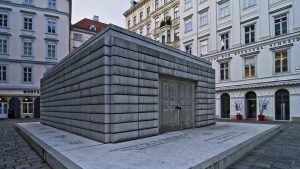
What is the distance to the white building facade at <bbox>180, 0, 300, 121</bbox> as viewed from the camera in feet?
70.4

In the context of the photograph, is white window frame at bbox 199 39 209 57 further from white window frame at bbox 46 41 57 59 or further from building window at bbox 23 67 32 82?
building window at bbox 23 67 32 82

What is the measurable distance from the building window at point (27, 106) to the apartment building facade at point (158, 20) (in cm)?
2291

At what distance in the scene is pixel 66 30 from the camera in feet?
118

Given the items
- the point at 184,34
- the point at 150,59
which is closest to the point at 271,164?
the point at 150,59

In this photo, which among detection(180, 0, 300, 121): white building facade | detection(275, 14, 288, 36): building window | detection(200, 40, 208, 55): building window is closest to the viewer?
detection(180, 0, 300, 121): white building facade

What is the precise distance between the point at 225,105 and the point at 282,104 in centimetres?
674

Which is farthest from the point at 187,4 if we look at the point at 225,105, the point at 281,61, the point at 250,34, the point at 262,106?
the point at 262,106

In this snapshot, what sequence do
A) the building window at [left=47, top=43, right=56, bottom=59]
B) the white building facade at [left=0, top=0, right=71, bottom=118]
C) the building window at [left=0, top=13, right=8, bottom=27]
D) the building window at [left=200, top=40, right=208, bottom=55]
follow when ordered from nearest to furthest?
1. the building window at [left=200, top=40, right=208, bottom=55]
2. the white building facade at [left=0, top=0, right=71, bottom=118]
3. the building window at [left=0, top=13, right=8, bottom=27]
4. the building window at [left=47, top=43, right=56, bottom=59]

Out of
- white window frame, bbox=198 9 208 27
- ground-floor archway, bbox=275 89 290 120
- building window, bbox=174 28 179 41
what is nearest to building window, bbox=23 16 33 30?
building window, bbox=174 28 179 41

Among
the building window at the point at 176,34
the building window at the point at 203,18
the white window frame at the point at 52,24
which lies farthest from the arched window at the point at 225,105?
the white window frame at the point at 52,24

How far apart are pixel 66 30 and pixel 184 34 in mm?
19416

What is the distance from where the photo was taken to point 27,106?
32281 millimetres

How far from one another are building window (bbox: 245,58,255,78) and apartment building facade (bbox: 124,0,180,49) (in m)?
12.3

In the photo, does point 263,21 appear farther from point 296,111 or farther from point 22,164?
point 22,164
